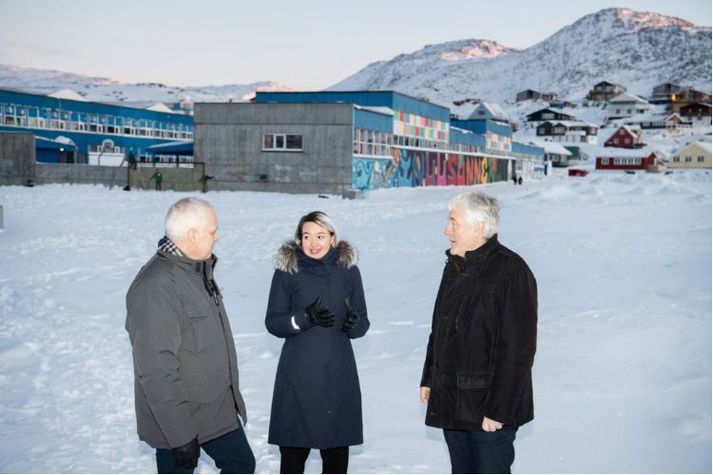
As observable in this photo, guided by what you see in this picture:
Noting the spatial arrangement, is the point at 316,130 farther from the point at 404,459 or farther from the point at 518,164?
the point at 518,164

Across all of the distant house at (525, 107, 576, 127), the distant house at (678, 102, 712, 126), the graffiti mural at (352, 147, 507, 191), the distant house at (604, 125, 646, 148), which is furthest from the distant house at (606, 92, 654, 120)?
the graffiti mural at (352, 147, 507, 191)

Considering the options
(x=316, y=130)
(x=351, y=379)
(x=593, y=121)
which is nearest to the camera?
(x=351, y=379)

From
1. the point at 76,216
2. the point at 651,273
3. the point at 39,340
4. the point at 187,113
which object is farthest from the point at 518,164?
the point at 39,340

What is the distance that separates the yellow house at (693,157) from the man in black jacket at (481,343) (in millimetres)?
104582

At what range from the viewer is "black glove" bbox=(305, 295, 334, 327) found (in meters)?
3.78

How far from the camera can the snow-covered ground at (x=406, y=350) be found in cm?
486

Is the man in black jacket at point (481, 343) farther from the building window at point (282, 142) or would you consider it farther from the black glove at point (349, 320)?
the building window at point (282, 142)

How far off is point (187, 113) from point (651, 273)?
66.0 metres

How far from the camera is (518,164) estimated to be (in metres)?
76.1

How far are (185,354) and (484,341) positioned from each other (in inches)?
57.4

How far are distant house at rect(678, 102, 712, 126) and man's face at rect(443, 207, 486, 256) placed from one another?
6147 inches

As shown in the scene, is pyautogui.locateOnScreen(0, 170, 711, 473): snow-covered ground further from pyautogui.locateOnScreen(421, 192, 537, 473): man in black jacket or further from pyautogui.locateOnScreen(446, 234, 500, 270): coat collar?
pyautogui.locateOnScreen(446, 234, 500, 270): coat collar

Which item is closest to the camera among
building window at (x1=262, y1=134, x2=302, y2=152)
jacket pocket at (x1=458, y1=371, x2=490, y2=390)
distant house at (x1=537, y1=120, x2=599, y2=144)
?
jacket pocket at (x1=458, y1=371, x2=490, y2=390)

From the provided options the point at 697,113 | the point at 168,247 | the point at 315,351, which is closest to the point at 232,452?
the point at 315,351
